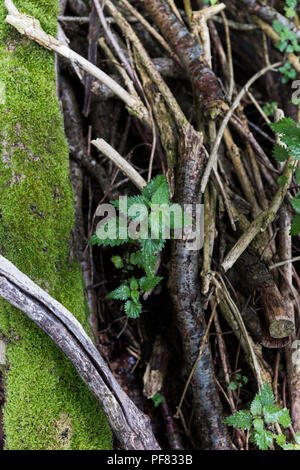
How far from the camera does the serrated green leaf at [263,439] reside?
6.26 ft

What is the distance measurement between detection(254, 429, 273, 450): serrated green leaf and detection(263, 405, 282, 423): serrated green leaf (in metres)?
0.06

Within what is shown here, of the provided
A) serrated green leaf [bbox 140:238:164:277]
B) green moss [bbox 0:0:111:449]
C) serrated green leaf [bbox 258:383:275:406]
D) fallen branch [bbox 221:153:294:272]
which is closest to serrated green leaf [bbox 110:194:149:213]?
serrated green leaf [bbox 140:238:164:277]

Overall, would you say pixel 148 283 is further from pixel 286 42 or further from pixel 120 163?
pixel 286 42

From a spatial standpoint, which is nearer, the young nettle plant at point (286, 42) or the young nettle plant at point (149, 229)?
the young nettle plant at point (149, 229)

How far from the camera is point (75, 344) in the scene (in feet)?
6.06

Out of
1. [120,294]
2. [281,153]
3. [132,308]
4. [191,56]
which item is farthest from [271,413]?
[191,56]

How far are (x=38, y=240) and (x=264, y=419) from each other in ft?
5.04

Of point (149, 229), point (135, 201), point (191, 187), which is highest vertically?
point (191, 187)

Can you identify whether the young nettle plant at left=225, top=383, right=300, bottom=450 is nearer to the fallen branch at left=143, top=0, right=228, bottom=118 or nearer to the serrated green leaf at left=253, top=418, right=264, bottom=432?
the serrated green leaf at left=253, top=418, right=264, bottom=432

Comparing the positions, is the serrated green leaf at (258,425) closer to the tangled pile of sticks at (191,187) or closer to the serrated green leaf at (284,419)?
the serrated green leaf at (284,419)

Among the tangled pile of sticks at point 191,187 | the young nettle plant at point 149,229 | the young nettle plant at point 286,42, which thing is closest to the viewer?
the young nettle plant at point 149,229

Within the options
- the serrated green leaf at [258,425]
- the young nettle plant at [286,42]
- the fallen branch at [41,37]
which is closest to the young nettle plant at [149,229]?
the fallen branch at [41,37]

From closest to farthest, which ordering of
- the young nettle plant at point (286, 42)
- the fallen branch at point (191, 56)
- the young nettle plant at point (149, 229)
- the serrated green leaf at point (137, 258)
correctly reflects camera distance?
the young nettle plant at point (149, 229) < the serrated green leaf at point (137, 258) < the fallen branch at point (191, 56) < the young nettle plant at point (286, 42)

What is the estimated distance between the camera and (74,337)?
1852 mm
